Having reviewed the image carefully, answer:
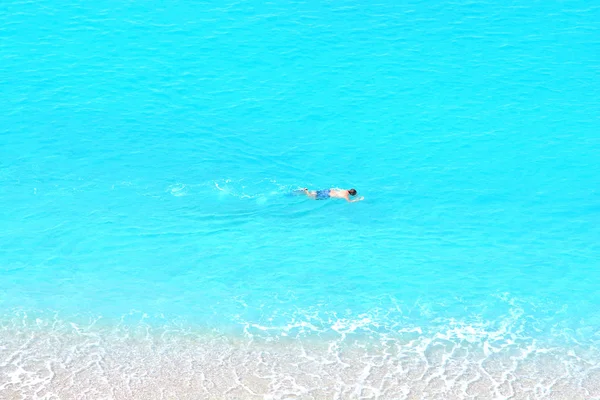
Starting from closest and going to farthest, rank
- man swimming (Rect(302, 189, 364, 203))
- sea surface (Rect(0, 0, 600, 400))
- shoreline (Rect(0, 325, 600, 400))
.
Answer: shoreline (Rect(0, 325, 600, 400)), sea surface (Rect(0, 0, 600, 400)), man swimming (Rect(302, 189, 364, 203))

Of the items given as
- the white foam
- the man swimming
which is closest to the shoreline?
the white foam

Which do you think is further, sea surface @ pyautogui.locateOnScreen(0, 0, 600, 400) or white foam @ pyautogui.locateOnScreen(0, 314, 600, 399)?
sea surface @ pyautogui.locateOnScreen(0, 0, 600, 400)

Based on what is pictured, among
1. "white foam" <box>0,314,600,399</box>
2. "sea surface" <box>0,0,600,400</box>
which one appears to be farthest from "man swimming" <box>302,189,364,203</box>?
"white foam" <box>0,314,600,399</box>

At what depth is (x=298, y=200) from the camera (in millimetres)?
28516

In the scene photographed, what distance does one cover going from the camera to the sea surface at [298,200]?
74.9 feet

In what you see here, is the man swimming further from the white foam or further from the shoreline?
the shoreline

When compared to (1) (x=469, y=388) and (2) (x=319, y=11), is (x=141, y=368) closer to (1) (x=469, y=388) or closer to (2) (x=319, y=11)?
(1) (x=469, y=388)

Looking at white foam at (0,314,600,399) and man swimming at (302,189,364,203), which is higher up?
man swimming at (302,189,364,203)

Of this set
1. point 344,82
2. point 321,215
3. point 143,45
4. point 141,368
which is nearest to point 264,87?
point 344,82

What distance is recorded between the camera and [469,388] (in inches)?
863

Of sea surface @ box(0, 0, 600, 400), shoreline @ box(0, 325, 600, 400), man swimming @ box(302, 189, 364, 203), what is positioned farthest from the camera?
man swimming @ box(302, 189, 364, 203)

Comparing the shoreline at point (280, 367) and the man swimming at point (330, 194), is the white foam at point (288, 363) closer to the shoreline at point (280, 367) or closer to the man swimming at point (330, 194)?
the shoreline at point (280, 367)

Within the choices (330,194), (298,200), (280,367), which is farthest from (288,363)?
(330,194)

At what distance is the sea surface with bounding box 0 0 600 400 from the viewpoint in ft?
74.9
